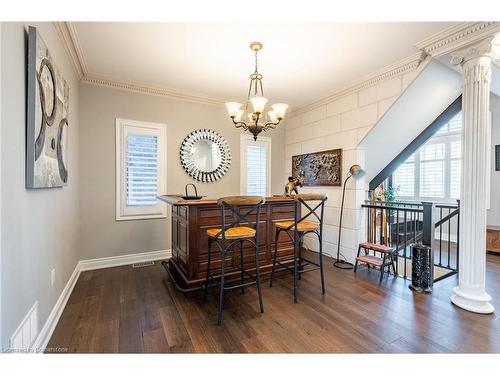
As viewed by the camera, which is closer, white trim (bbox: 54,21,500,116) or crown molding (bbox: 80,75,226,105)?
white trim (bbox: 54,21,500,116)

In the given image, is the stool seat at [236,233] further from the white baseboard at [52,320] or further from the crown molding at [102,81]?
the crown molding at [102,81]

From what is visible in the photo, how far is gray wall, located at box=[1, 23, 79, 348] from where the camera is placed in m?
1.21

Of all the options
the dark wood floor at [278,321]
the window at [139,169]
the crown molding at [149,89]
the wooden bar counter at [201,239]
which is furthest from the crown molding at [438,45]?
the window at [139,169]

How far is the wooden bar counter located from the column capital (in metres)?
2.25

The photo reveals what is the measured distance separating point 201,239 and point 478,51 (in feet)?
10.7

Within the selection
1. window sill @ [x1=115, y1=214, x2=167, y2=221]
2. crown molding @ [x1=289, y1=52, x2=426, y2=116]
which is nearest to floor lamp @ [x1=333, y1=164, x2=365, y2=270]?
crown molding @ [x1=289, y1=52, x2=426, y2=116]

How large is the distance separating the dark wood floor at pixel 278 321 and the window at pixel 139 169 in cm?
117

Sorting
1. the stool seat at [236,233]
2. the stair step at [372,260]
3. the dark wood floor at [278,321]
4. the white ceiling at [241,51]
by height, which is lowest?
the dark wood floor at [278,321]

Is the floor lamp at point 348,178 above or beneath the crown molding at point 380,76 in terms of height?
beneath

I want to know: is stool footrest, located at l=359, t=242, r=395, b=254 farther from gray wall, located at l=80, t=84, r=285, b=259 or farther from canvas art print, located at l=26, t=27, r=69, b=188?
canvas art print, located at l=26, t=27, r=69, b=188

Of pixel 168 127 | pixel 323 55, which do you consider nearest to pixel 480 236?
pixel 323 55

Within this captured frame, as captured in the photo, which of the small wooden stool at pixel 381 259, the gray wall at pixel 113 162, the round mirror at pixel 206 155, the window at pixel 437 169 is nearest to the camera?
the small wooden stool at pixel 381 259

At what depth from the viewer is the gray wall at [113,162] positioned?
3248 millimetres
